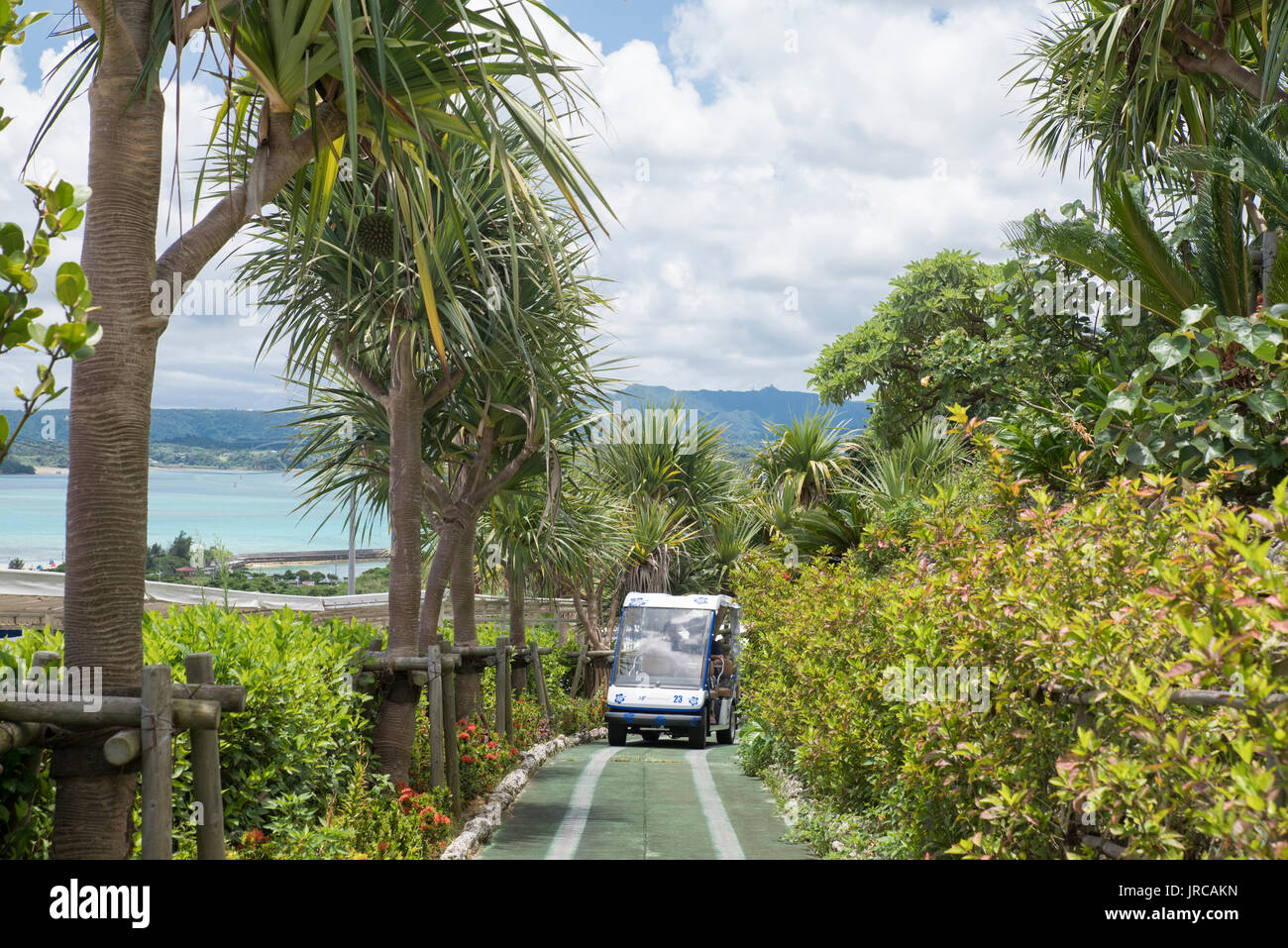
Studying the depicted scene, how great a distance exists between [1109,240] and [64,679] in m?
7.60

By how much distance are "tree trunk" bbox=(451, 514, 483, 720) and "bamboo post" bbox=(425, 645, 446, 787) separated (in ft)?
10.1

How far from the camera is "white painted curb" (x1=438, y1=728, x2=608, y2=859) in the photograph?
7652 mm

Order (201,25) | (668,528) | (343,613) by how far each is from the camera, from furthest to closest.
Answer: (668,528) → (343,613) → (201,25)

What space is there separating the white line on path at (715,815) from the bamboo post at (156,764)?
16.5ft

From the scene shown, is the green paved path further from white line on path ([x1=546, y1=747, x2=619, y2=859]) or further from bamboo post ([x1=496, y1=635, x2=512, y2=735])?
bamboo post ([x1=496, y1=635, x2=512, y2=735])

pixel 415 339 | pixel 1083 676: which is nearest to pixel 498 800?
pixel 415 339

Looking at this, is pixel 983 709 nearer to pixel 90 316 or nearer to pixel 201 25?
pixel 90 316

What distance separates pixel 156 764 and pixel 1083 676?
3009 mm

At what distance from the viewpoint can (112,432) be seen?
11.3ft

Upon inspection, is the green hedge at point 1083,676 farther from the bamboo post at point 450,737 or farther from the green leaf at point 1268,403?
the bamboo post at point 450,737

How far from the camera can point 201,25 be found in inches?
144

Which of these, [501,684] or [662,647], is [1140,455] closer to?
[501,684]

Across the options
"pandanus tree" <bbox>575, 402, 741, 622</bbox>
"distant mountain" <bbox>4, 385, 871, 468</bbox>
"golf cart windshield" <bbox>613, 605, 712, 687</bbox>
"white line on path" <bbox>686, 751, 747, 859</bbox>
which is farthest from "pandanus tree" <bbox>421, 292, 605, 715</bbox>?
"pandanus tree" <bbox>575, 402, 741, 622</bbox>

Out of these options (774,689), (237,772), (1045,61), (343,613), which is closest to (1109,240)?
(1045,61)
